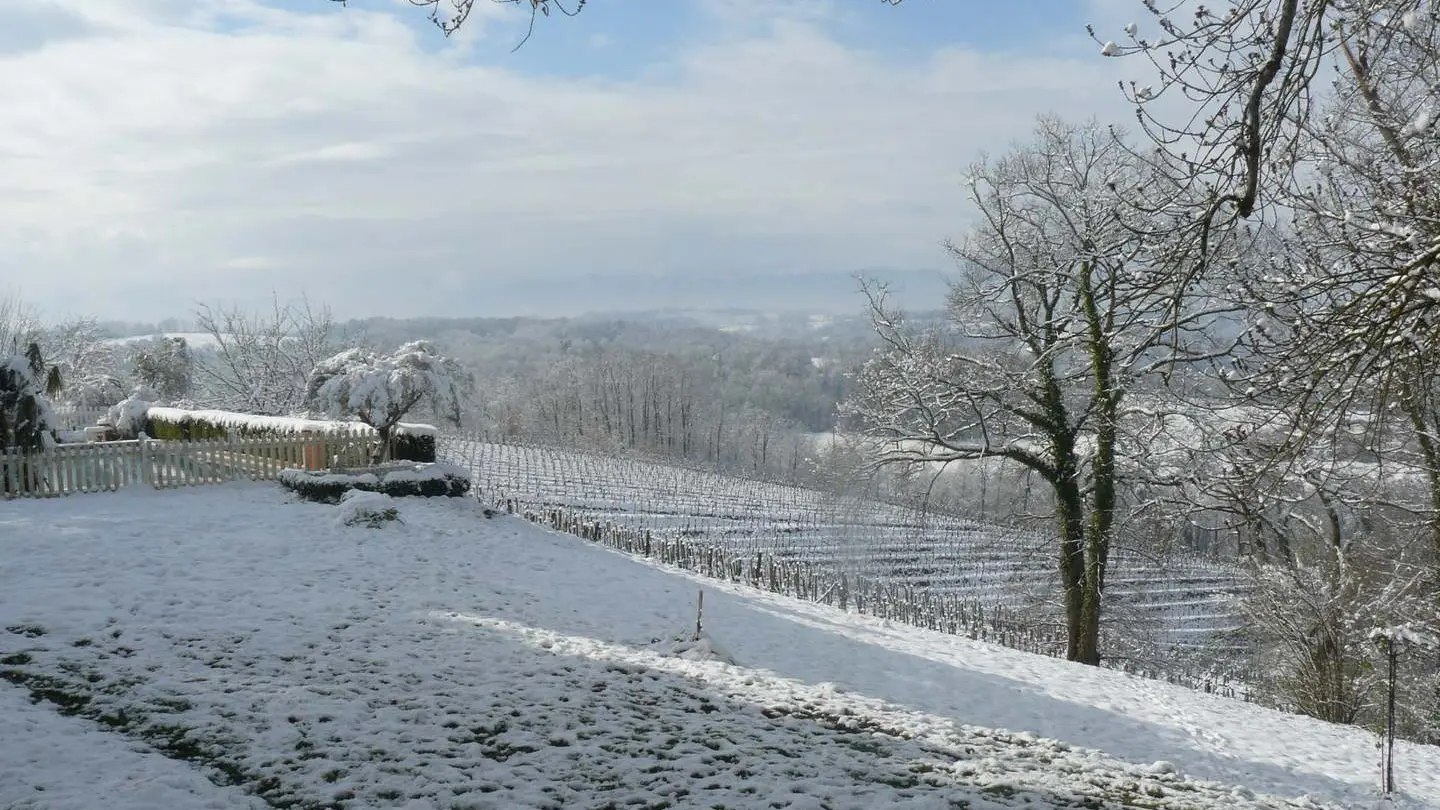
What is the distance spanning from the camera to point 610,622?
10.4 meters

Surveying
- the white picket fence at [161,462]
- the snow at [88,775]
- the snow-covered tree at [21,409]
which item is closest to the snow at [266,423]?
the white picket fence at [161,462]

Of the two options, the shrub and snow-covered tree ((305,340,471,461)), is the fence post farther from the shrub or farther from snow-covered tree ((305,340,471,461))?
the shrub

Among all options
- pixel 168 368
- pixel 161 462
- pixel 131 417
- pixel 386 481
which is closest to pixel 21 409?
pixel 161 462

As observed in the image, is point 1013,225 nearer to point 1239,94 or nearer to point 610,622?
point 610,622

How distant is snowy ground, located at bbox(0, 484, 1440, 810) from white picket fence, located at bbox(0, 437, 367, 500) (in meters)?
3.47

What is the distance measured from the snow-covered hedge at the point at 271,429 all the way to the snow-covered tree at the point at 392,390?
37 cm

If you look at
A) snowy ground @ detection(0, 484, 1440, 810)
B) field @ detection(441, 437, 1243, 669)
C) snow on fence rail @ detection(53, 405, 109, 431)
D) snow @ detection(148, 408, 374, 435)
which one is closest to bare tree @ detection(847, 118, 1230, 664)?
field @ detection(441, 437, 1243, 669)

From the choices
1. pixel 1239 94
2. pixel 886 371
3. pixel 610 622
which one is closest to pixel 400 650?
pixel 610 622

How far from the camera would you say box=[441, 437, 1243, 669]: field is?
19719mm

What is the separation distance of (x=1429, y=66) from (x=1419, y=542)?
30.2 feet

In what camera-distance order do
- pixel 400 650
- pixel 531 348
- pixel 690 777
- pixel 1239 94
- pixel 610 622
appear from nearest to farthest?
1. pixel 1239 94
2. pixel 690 777
3. pixel 400 650
4. pixel 610 622
5. pixel 531 348

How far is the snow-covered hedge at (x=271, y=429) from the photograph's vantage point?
18625 millimetres

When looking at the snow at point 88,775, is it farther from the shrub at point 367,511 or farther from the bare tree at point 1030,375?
the bare tree at point 1030,375

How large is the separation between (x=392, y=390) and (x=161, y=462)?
4060 mm
